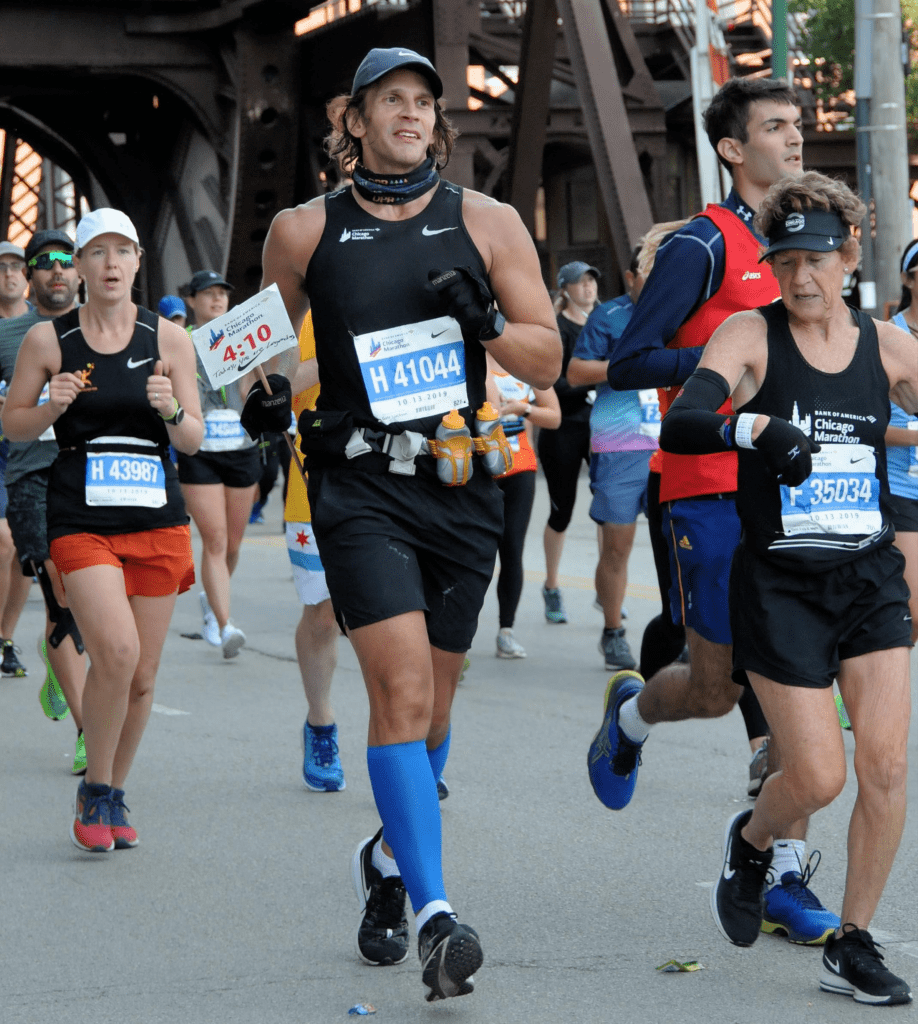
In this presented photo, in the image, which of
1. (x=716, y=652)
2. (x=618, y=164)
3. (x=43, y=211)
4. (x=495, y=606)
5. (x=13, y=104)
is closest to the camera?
(x=716, y=652)

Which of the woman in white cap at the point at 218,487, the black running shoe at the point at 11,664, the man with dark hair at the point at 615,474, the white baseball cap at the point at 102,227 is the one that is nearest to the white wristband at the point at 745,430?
the white baseball cap at the point at 102,227

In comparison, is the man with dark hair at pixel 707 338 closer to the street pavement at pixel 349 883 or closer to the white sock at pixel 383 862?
the street pavement at pixel 349 883

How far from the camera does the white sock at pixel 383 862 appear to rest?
4.17m

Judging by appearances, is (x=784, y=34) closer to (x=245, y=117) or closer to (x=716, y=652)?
(x=245, y=117)

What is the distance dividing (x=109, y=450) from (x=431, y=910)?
2.33m

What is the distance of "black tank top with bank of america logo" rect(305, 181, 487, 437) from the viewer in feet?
13.5

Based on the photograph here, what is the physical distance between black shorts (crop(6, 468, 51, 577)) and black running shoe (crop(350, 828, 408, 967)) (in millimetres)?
3410

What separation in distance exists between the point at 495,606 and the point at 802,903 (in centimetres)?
744

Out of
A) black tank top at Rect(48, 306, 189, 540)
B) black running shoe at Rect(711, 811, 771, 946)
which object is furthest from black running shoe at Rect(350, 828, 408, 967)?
black tank top at Rect(48, 306, 189, 540)

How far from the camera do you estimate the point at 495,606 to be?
460 inches

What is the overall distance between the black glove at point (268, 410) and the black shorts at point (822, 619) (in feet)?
4.25

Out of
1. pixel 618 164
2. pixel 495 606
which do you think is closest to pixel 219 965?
pixel 495 606

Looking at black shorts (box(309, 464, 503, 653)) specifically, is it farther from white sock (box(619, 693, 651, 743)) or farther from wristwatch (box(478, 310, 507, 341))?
white sock (box(619, 693, 651, 743))

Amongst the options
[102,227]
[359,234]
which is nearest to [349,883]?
[359,234]
